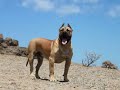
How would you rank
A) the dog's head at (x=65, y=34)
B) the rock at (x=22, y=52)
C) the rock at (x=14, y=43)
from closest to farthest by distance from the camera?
the dog's head at (x=65, y=34) → the rock at (x=22, y=52) → the rock at (x=14, y=43)

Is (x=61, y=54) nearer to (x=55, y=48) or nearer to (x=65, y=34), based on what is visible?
(x=55, y=48)

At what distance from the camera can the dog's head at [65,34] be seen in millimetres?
14763

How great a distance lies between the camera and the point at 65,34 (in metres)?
14.8

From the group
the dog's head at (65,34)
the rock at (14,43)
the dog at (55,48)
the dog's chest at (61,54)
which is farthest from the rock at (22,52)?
the dog's head at (65,34)

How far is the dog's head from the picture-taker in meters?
14.8

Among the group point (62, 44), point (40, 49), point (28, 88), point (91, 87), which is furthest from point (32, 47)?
point (28, 88)

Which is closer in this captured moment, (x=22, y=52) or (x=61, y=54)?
(x=61, y=54)

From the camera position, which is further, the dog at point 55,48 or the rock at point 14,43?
the rock at point 14,43

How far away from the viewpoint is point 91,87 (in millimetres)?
14250

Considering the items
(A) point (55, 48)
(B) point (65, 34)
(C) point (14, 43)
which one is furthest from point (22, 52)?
(B) point (65, 34)

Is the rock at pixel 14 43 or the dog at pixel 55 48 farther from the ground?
the rock at pixel 14 43

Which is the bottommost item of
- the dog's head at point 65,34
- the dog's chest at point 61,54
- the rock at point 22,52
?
the dog's chest at point 61,54

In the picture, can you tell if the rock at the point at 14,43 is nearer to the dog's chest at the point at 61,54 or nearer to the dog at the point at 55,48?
the dog at the point at 55,48

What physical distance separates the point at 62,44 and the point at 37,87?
113 inches
